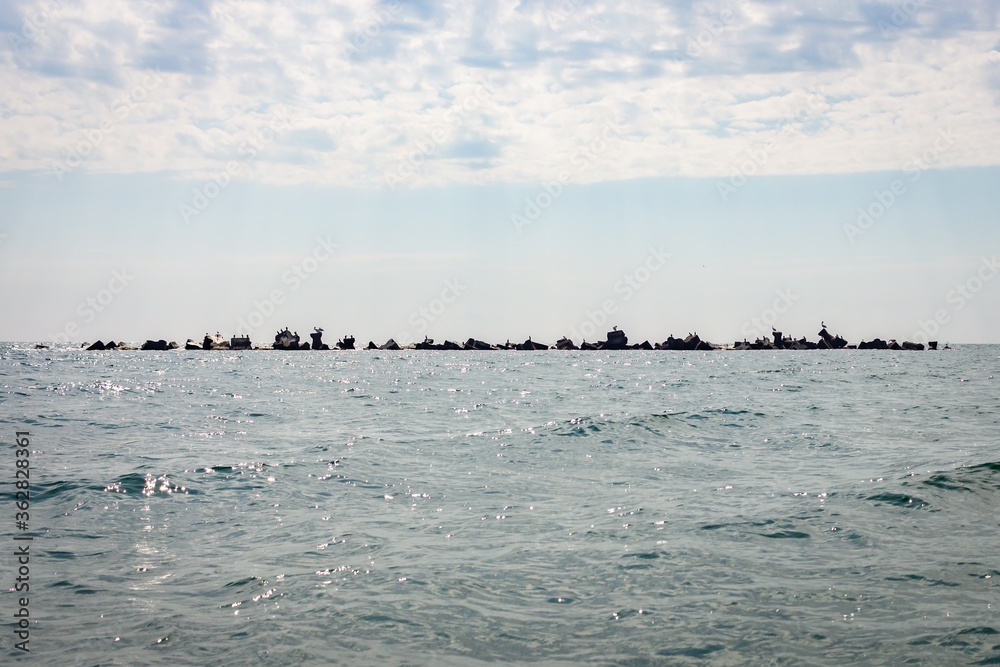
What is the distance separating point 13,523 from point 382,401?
2786cm

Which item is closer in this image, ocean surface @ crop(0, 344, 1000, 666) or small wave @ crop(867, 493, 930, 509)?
ocean surface @ crop(0, 344, 1000, 666)

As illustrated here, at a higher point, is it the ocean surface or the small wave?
the small wave

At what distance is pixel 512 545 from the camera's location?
41.8 ft

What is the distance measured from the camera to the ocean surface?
8711 mm

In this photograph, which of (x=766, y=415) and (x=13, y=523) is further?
(x=766, y=415)

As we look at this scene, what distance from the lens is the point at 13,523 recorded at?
13969mm

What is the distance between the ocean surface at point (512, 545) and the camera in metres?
8.71

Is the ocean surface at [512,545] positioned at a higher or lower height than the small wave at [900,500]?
lower

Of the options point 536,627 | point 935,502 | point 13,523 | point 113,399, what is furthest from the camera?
point 113,399

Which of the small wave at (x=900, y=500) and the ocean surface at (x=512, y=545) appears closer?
the ocean surface at (x=512, y=545)

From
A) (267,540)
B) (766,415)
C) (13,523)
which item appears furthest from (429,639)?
(766,415)

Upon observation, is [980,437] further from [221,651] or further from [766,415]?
[221,651]

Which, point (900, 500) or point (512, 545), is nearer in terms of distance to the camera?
point (512, 545)

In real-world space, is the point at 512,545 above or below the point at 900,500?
below
